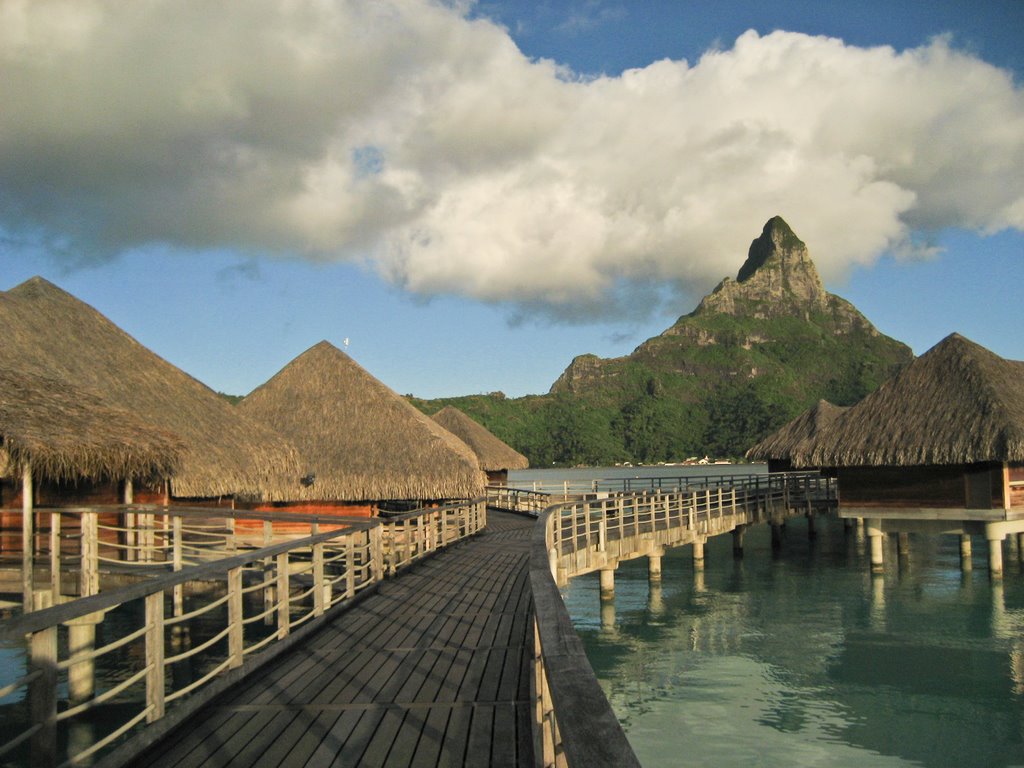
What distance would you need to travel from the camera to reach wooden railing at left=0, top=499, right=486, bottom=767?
3.76 meters

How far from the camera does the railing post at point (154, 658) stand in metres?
4.75

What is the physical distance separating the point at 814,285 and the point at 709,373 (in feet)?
146

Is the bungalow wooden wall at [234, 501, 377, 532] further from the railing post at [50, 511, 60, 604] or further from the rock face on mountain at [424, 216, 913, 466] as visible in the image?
the rock face on mountain at [424, 216, 913, 466]

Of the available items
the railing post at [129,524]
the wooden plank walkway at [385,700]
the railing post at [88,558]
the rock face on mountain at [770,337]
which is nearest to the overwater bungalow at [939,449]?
the wooden plank walkway at [385,700]

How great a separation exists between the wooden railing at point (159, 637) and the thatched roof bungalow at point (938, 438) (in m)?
→ 10.4

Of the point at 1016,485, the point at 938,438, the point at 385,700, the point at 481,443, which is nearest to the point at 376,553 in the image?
the point at 385,700

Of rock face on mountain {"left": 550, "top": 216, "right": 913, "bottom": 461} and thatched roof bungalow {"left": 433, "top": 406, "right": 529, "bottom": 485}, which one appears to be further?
rock face on mountain {"left": 550, "top": 216, "right": 913, "bottom": 461}

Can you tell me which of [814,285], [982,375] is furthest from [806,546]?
[814,285]

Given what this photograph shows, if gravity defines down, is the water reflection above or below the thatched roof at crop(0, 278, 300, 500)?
below

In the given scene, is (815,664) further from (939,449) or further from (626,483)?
(626,483)

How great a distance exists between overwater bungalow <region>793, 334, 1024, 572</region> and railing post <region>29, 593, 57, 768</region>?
2096 cm

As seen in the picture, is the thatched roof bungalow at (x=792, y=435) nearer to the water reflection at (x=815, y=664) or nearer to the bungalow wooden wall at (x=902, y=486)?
the water reflection at (x=815, y=664)

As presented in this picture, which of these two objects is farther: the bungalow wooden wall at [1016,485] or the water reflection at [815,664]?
the bungalow wooden wall at [1016,485]

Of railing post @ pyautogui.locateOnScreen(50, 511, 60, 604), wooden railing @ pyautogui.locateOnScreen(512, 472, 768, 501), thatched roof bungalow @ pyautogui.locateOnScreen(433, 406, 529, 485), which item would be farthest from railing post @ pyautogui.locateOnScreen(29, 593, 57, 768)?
thatched roof bungalow @ pyautogui.locateOnScreen(433, 406, 529, 485)
